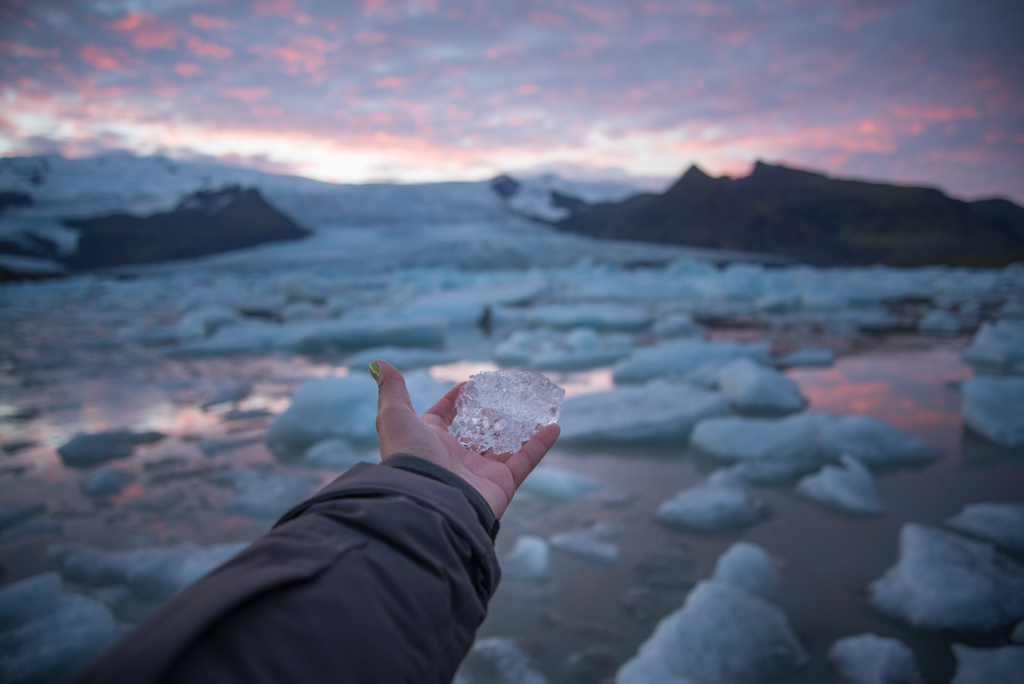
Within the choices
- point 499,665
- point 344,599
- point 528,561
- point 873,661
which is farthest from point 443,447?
point 873,661

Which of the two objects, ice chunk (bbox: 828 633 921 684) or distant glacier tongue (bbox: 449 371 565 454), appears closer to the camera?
distant glacier tongue (bbox: 449 371 565 454)

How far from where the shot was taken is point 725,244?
1612 inches

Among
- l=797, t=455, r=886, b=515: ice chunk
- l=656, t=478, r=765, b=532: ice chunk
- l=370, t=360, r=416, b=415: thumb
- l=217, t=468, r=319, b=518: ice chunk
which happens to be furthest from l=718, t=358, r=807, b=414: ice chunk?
l=370, t=360, r=416, b=415: thumb

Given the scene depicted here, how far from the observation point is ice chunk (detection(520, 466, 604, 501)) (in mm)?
2660

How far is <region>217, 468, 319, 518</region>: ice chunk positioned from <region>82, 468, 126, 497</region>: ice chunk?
526mm

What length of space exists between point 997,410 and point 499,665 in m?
3.84

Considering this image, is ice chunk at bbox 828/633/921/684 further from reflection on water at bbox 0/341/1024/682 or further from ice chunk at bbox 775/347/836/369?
ice chunk at bbox 775/347/836/369

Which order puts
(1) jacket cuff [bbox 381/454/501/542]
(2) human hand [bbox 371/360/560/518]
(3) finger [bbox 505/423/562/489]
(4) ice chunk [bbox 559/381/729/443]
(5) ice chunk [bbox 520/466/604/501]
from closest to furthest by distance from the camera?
(1) jacket cuff [bbox 381/454/501/542] < (2) human hand [bbox 371/360/560/518] < (3) finger [bbox 505/423/562/489] < (5) ice chunk [bbox 520/466/604/501] < (4) ice chunk [bbox 559/381/729/443]

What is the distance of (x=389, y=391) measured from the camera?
44.5 inches

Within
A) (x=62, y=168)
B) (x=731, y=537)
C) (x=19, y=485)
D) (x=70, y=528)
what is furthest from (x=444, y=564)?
(x=62, y=168)

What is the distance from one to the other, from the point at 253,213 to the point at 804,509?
39.2 meters

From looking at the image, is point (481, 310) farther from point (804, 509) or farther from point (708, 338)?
point (804, 509)

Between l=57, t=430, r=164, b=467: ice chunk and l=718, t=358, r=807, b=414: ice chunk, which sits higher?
l=718, t=358, r=807, b=414: ice chunk

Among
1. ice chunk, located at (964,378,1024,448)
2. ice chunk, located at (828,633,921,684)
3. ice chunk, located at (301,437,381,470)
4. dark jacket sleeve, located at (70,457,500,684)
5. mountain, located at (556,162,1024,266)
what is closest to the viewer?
dark jacket sleeve, located at (70,457,500,684)
